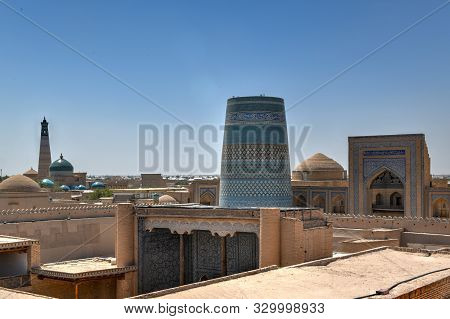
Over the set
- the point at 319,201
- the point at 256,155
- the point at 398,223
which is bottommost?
the point at 398,223

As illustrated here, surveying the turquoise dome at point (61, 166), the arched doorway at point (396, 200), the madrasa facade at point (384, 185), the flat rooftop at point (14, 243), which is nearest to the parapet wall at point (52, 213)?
the flat rooftop at point (14, 243)

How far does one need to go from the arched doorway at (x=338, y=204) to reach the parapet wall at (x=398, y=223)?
561 centimetres

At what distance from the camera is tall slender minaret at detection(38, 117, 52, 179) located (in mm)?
46500

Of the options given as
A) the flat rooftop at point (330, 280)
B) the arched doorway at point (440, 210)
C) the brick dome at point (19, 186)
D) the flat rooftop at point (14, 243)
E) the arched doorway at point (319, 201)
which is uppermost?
the brick dome at point (19, 186)

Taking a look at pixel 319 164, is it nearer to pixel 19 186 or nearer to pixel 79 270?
pixel 19 186

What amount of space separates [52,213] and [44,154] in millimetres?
31905

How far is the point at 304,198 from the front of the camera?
22.9 metres

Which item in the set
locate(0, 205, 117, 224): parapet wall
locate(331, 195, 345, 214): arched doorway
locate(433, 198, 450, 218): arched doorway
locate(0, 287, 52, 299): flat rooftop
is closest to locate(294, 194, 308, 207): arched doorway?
locate(331, 195, 345, 214): arched doorway

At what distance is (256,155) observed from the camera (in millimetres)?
13188

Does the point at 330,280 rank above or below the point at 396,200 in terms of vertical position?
below

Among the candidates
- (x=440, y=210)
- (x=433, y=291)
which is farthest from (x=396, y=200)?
(x=433, y=291)

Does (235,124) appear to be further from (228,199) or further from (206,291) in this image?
(206,291)

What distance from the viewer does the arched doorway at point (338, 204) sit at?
22152mm

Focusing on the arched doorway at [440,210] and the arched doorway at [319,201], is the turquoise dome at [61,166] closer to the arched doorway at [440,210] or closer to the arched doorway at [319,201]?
the arched doorway at [319,201]
